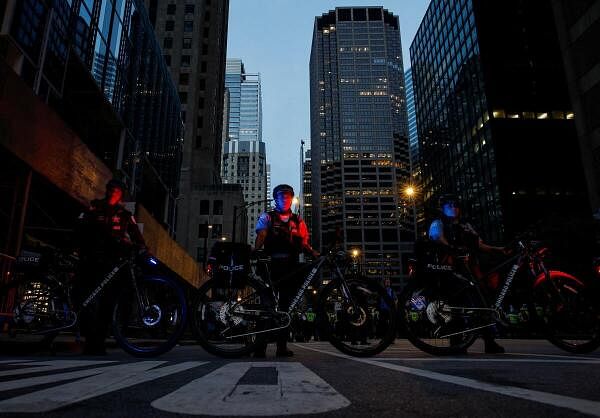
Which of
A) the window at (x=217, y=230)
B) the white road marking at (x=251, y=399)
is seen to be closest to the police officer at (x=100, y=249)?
the white road marking at (x=251, y=399)

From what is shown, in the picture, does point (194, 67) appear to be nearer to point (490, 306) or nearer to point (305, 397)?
point (490, 306)

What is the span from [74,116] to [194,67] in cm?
5874

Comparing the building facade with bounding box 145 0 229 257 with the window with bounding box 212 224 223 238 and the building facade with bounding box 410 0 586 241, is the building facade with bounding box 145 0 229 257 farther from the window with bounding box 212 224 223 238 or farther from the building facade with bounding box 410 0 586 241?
the building facade with bounding box 410 0 586 241

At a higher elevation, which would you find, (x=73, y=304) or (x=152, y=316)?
(x=73, y=304)

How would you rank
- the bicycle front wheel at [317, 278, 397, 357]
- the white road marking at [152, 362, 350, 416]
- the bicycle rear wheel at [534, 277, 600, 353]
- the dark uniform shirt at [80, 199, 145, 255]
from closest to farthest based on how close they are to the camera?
the white road marking at [152, 362, 350, 416], the bicycle front wheel at [317, 278, 397, 357], the bicycle rear wheel at [534, 277, 600, 353], the dark uniform shirt at [80, 199, 145, 255]

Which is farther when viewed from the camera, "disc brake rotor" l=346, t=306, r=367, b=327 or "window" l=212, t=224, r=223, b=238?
"window" l=212, t=224, r=223, b=238

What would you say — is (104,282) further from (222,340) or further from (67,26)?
(67,26)

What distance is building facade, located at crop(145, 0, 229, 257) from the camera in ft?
226

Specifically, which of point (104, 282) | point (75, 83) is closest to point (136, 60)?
point (75, 83)

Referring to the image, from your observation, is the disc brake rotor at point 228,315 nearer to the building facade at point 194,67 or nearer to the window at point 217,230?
the window at point 217,230

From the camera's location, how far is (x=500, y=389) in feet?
6.10

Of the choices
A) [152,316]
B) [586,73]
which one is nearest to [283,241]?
[152,316]

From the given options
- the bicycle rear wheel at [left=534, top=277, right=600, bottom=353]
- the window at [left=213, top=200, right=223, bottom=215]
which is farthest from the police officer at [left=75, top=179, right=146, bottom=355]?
the window at [left=213, top=200, right=223, bottom=215]

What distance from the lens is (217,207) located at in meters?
63.6
